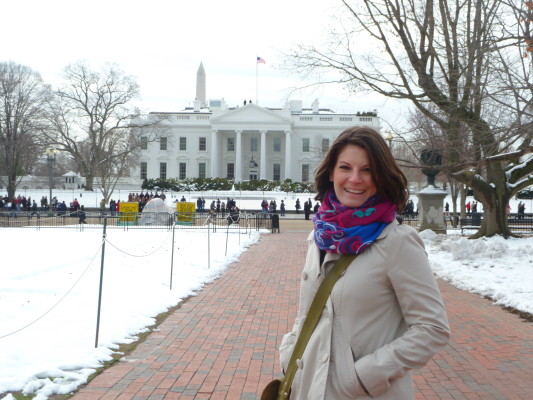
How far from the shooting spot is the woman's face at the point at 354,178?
7.59 feet

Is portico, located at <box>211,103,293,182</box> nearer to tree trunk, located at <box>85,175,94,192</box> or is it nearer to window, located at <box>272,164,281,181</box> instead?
window, located at <box>272,164,281,181</box>

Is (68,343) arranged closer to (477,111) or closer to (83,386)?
(83,386)

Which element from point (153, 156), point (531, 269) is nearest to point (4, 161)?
point (153, 156)

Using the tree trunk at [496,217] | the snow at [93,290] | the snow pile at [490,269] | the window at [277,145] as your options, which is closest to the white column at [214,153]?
the window at [277,145]

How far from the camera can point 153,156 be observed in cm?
8644

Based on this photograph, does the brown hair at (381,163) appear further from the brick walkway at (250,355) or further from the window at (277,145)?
the window at (277,145)

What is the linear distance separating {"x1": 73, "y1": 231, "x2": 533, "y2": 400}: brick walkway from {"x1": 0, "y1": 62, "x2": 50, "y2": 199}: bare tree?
168 feet

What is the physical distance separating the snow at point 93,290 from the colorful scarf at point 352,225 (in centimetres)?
365

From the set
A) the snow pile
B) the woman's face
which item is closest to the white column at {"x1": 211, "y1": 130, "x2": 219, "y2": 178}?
the snow pile

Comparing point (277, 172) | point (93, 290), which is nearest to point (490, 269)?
point (93, 290)

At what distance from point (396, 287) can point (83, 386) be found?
4.02m

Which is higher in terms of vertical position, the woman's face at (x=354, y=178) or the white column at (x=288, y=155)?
the white column at (x=288, y=155)

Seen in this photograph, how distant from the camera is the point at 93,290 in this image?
32.6 feet

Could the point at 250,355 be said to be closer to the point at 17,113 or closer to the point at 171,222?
the point at 171,222
